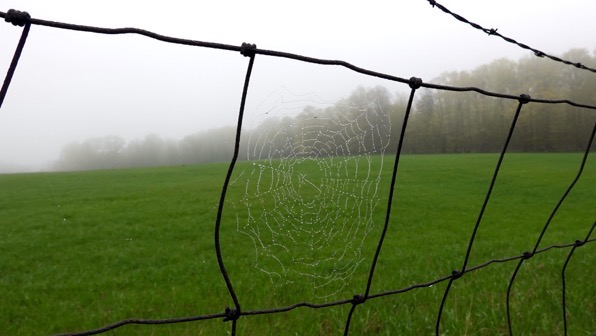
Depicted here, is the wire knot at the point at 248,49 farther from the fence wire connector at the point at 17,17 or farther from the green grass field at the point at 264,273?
the green grass field at the point at 264,273

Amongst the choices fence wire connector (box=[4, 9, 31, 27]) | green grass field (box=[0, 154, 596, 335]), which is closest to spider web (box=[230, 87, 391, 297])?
green grass field (box=[0, 154, 596, 335])

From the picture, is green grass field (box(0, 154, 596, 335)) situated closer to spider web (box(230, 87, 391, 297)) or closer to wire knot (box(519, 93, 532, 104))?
spider web (box(230, 87, 391, 297))

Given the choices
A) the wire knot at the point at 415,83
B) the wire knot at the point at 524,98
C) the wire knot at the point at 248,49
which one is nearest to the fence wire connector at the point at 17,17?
the wire knot at the point at 248,49

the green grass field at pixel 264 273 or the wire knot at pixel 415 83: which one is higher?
the wire knot at pixel 415 83

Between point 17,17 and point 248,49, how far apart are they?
0.39 m

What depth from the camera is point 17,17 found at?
646mm

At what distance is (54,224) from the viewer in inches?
334

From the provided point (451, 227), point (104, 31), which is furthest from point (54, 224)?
point (104, 31)

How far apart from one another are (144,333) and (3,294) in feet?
7.68

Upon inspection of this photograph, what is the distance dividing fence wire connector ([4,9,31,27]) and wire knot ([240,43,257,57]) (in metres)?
0.36

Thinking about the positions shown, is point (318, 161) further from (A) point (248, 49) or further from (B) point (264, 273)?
(B) point (264, 273)

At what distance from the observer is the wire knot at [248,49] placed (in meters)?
0.82

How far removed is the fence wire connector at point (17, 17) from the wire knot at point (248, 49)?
0.36 metres

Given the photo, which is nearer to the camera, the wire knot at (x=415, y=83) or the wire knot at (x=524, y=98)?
the wire knot at (x=415, y=83)
